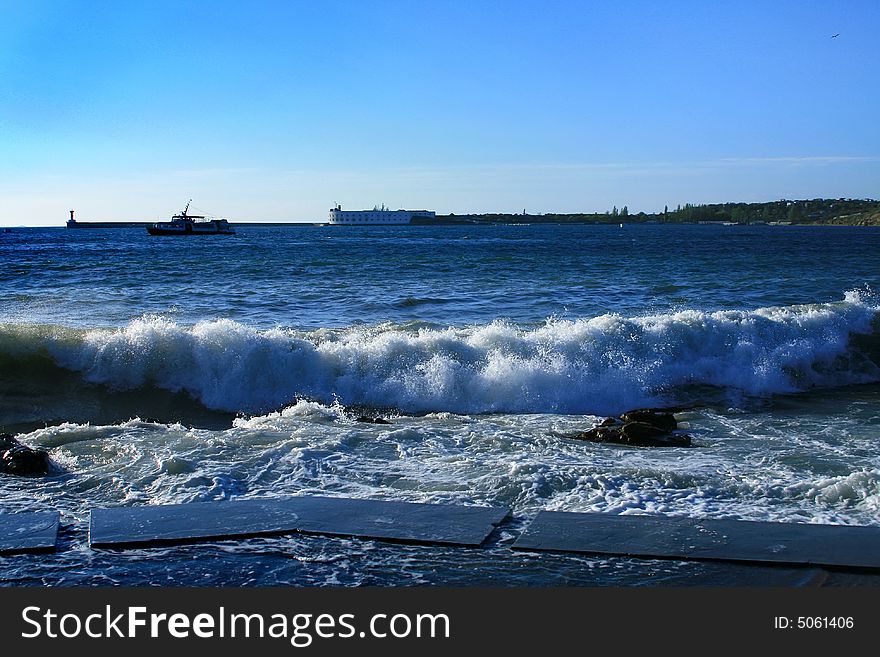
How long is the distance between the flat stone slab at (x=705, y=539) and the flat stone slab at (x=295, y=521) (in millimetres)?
486

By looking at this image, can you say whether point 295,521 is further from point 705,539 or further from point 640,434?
point 640,434

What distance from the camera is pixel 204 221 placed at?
96438 millimetres

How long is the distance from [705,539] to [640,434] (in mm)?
3325

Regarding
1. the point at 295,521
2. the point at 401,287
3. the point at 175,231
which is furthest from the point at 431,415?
the point at 175,231

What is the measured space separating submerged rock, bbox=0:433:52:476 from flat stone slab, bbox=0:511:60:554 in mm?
1335

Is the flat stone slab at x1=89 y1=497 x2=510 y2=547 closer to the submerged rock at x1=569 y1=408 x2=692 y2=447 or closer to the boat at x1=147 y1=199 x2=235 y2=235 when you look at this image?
the submerged rock at x1=569 y1=408 x2=692 y2=447

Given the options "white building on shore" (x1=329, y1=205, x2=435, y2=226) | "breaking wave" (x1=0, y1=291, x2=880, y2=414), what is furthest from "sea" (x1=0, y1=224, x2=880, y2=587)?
"white building on shore" (x1=329, y1=205, x2=435, y2=226)

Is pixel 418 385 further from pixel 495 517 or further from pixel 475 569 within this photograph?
pixel 475 569

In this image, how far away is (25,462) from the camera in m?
7.68

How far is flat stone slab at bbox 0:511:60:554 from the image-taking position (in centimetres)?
559

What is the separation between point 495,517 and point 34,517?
3.42m

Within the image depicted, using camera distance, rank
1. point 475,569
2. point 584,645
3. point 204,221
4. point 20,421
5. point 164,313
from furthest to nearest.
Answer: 1. point 204,221
2. point 164,313
3. point 20,421
4. point 475,569
5. point 584,645

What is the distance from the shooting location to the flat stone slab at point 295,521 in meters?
5.86

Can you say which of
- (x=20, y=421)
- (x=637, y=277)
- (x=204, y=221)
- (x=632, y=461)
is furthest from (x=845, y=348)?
(x=204, y=221)
